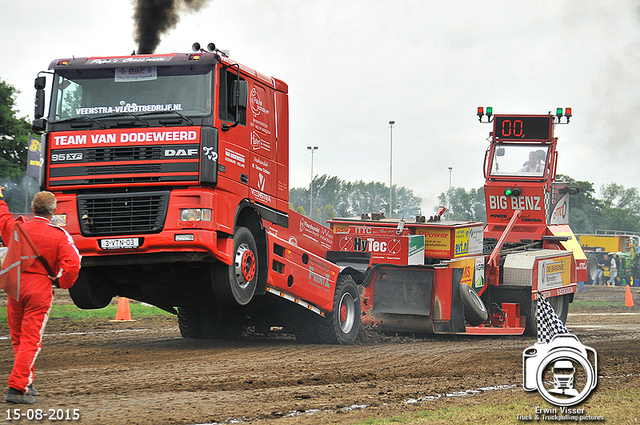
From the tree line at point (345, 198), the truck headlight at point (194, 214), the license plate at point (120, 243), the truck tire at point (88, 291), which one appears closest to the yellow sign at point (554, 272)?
the truck headlight at point (194, 214)

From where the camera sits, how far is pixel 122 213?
871 cm

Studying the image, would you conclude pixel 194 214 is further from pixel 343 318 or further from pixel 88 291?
pixel 343 318

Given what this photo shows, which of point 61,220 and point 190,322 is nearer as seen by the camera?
point 61,220

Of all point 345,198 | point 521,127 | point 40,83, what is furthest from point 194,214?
point 345,198

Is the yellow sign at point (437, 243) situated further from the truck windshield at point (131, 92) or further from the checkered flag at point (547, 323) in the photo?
the truck windshield at point (131, 92)

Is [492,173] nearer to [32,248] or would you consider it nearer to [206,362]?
[206,362]

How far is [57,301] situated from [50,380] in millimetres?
13583

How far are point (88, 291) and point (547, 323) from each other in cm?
596

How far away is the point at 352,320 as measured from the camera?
1223cm

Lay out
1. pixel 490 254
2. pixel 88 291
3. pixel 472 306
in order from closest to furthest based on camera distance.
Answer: pixel 88 291 < pixel 472 306 < pixel 490 254

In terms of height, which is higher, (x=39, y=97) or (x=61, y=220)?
(x=39, y=97)

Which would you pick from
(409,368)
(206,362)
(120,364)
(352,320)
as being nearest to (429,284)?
(352,320)

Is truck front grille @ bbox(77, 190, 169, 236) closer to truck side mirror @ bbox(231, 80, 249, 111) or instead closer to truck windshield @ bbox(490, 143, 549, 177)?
truck side mirror @ bbox(231, 80, 249, 111)

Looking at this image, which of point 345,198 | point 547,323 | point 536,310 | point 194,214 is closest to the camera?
point 194,214
